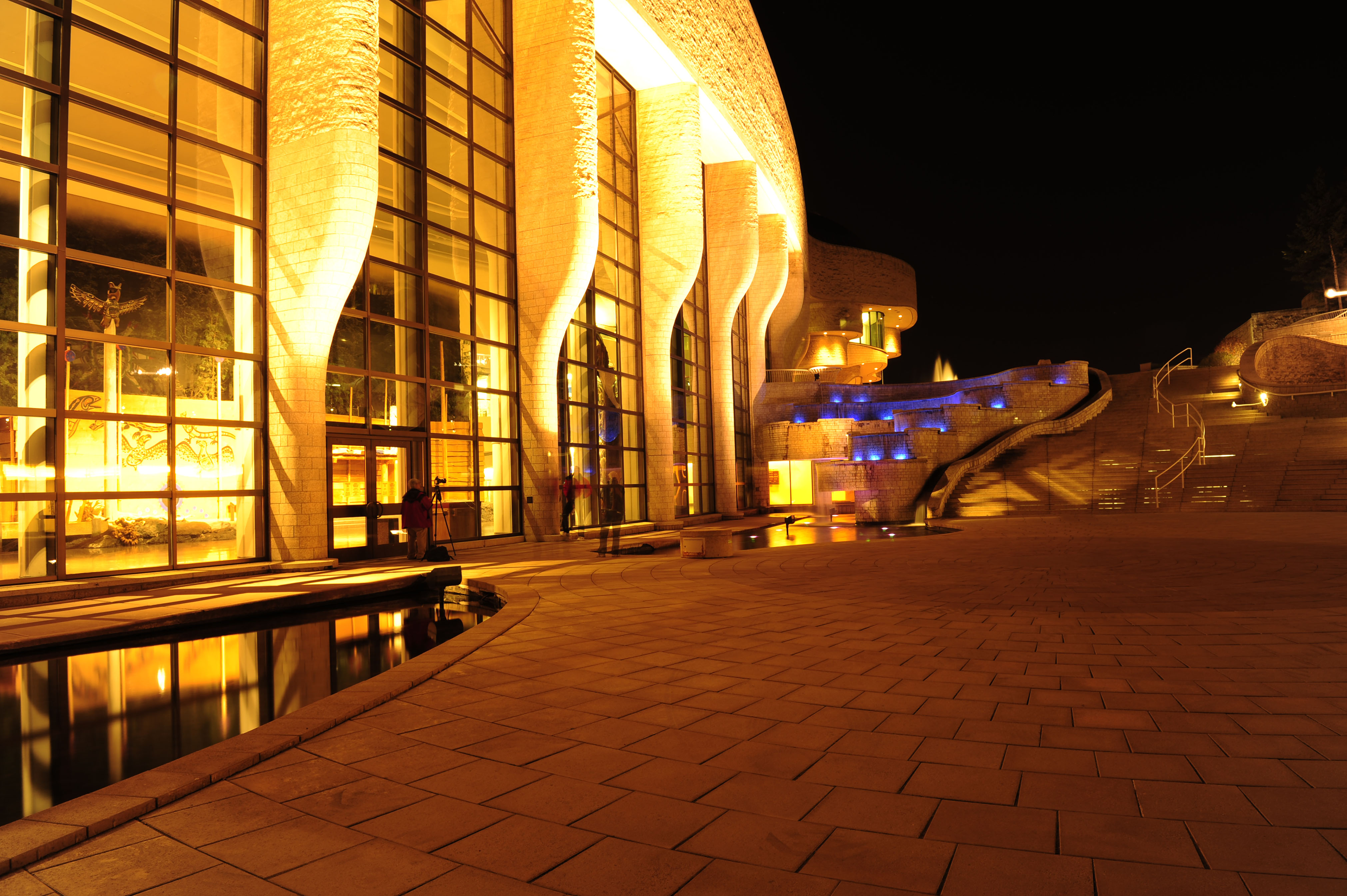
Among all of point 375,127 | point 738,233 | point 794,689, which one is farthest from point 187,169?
point 738,233

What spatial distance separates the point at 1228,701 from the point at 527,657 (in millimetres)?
4843

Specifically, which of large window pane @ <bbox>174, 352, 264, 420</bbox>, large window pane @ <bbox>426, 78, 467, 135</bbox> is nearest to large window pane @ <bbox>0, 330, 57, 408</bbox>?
large window pane @ <bbox>174, 352, 264, 420</bbox>

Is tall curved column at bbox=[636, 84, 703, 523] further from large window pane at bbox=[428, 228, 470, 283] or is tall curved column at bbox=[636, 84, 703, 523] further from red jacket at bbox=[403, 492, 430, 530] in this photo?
red jacket at bbox=[403, 492, 430, 530]

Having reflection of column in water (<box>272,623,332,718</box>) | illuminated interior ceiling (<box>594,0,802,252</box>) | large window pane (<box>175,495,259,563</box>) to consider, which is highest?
illuminated interior ceiling (<box>594,0,802,252</box>)

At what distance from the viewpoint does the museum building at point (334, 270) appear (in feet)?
36.4

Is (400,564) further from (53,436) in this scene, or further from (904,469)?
(904,469)

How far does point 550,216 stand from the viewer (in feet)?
61.6

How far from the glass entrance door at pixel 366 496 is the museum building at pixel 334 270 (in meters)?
0.05

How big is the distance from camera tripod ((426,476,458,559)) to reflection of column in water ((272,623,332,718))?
6.09m

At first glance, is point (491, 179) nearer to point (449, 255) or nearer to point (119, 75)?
point (449, 255)

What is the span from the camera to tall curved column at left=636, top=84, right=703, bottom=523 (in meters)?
24.1

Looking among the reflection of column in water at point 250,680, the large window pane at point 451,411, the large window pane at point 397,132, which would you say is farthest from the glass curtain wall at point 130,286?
the reflection of column in water at point 250,680

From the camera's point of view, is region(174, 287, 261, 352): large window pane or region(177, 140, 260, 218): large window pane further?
region(177, 140, 260, 218): large window pane

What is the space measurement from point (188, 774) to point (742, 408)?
30972 millimetres
